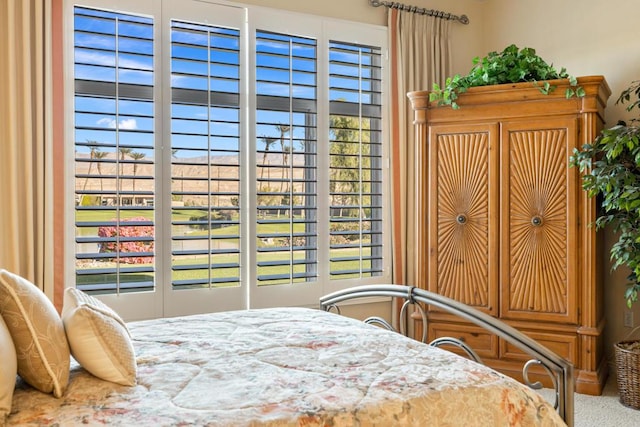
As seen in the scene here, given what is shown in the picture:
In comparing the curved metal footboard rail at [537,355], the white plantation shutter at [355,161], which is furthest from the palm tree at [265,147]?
the curved metal footboard rail at [537,355]

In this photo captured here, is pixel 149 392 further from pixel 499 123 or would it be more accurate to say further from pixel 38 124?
pixel 499 123

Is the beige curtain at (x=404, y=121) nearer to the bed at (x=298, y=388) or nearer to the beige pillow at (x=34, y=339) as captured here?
the bed at (x=298, y=388)

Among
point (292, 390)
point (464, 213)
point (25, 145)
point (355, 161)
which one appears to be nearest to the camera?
point (292, 390)

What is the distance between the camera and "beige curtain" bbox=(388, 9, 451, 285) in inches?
164

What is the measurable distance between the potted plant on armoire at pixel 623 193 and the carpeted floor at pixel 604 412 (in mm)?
75

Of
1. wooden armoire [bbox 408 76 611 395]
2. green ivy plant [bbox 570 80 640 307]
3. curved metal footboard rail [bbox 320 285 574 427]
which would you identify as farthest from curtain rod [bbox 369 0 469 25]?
curved metal footboard rail [bbox 320 285 574 427]

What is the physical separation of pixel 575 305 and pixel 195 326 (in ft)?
7.61

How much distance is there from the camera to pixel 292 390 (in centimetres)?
148

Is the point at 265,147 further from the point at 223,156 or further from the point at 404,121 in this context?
the point at 404,121

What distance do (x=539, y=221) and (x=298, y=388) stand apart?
96.3 inches

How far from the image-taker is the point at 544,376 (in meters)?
3.47

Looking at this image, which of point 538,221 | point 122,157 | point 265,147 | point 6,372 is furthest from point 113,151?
point 538,221

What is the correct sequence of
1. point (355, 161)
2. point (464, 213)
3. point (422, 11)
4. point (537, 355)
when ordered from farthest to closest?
1. point (422, 11)
2. point (355, 161)
3. point (464, 213)
4. point (537, 355)

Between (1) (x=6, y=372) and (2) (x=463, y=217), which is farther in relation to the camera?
(2) (x=463, y=217)
